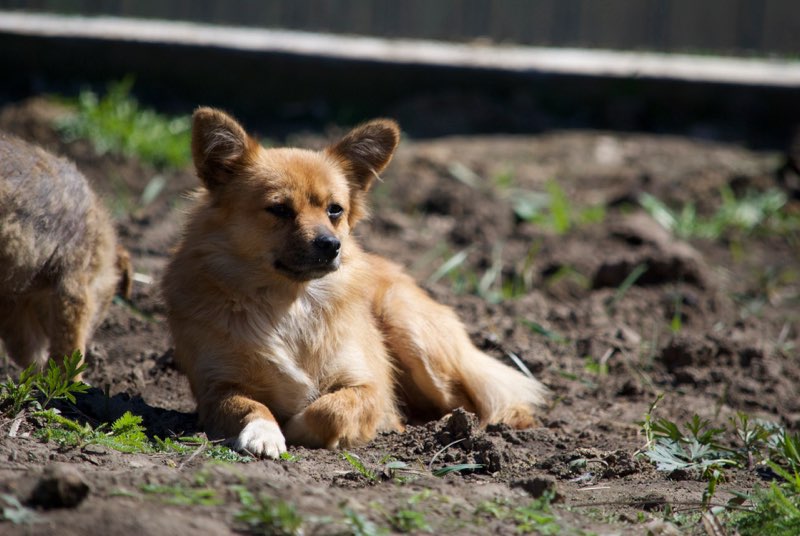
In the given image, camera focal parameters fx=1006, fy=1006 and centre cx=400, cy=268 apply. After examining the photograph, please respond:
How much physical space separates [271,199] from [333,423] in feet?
3.81

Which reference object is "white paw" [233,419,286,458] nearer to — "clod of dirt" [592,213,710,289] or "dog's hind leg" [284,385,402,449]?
"dog's hind leg" [284,385,402,449]

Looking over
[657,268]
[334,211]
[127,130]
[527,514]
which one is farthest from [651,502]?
[127,130]

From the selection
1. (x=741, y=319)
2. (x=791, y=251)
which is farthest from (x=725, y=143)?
(x=741, y=319)

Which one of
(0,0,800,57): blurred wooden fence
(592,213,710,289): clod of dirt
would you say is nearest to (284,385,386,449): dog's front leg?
(592,213,710,289): clod of dirt

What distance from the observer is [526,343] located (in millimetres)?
6320

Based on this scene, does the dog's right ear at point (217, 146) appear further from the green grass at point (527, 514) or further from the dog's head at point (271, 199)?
the green grass at point (527, 514)

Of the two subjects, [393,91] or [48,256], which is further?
[393,91]

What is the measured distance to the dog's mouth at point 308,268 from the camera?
15.8ft

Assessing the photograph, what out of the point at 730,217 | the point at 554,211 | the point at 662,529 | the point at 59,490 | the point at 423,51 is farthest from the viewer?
the point at 423,51

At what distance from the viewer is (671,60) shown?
39.1 ft

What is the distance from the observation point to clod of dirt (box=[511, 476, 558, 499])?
386 centimetres

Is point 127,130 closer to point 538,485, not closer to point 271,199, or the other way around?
point 271,199

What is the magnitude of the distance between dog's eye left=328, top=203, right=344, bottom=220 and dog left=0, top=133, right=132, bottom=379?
3.86ft

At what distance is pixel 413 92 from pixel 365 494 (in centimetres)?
827
